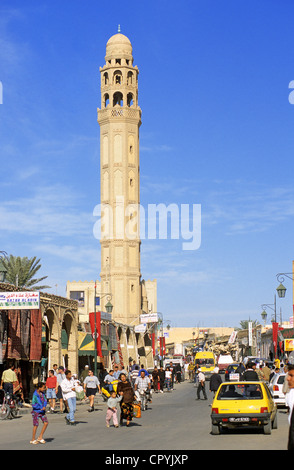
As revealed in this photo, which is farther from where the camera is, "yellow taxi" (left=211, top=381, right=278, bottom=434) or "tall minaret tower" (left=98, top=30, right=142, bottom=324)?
"tall minaret tower" (left=98, top=30, right=142, bottom=324)

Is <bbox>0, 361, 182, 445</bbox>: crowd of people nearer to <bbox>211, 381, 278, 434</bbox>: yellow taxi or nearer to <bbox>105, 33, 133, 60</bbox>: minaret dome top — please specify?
<bbox>211, 381, 278, 434</bbox>: yellow taxi

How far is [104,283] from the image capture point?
98750mm

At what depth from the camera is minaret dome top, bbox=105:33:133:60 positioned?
338 ft

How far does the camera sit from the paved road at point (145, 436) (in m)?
15.1

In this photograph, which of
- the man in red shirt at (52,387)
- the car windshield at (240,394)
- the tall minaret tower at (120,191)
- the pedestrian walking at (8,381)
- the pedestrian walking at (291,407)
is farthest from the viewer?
the tall minaret tower at (120,191)

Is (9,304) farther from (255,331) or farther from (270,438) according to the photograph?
(255,331)

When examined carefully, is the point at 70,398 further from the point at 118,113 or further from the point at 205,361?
the point at 118,113

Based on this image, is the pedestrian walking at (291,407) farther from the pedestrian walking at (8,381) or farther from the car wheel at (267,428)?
the pedestrian walking at (8,381)

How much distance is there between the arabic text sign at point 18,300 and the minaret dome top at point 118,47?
77920 mm

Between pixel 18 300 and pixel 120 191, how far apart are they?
69360mm

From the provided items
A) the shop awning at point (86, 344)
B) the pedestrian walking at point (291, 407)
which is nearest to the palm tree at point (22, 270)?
the shop awning at point (86, 344)

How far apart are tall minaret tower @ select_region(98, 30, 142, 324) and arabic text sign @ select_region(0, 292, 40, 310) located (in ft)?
219

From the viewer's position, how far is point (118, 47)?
104 m

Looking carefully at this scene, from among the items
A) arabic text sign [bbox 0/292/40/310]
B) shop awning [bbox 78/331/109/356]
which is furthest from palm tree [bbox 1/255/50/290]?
arabic text sign [bbox 0/292/40/310]
